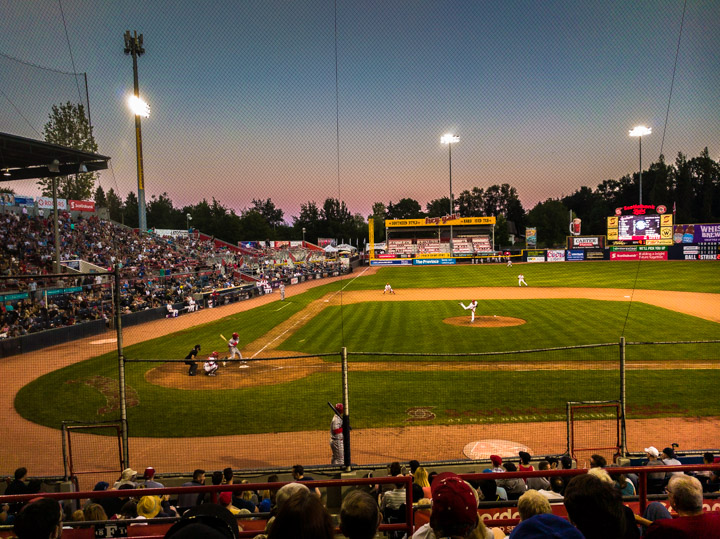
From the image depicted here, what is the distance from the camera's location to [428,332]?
23.5 meters

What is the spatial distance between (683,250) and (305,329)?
5282cm

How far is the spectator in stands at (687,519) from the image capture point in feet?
8.90

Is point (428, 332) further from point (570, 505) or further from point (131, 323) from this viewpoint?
point (570, 505)

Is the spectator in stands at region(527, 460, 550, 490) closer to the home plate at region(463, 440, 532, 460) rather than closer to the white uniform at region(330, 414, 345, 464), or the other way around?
the home plate at region(463, 440, 532, 460)

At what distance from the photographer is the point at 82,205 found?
37406mm

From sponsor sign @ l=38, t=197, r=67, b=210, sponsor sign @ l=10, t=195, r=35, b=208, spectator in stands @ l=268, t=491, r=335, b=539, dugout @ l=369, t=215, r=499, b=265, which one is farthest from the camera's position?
dugout @ l=369, t=215, r=499, b=265

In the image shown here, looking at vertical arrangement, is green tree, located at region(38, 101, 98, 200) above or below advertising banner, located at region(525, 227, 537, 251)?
above

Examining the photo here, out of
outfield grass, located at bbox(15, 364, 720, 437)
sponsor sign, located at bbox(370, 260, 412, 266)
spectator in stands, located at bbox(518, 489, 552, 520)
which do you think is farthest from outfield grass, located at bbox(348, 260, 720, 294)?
spectator in stands, located at bbox(518, 489, 552, 520)

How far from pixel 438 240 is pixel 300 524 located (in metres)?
71.3

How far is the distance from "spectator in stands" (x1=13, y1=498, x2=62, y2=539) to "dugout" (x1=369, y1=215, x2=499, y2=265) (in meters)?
65.3

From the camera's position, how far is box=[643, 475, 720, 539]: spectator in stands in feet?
8.90

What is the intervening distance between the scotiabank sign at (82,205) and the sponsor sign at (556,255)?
57859mm

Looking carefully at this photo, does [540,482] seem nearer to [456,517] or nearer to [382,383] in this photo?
[456,517]

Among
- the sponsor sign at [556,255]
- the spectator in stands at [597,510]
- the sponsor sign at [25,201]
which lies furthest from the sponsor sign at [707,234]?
the sponsor sign at [25,201]
